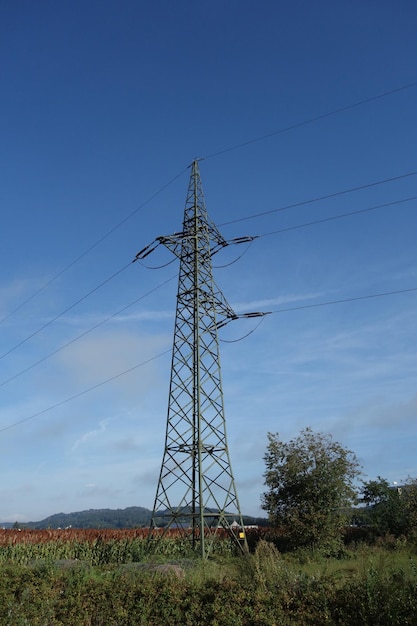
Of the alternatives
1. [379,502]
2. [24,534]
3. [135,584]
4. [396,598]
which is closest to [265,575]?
[135,584]

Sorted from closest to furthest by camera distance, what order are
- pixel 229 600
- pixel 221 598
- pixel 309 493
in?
pixel 229 600 < pixel 221 598 < pixel 309 493

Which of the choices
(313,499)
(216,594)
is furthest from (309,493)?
(216,594)

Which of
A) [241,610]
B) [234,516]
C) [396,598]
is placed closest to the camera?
[396,598]

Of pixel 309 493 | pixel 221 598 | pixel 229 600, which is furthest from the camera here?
pixel 309 493

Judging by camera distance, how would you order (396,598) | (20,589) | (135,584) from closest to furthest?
(396,598) < (135,584) < (20,589)

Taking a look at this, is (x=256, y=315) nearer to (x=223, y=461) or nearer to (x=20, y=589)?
(x=223, y=461)

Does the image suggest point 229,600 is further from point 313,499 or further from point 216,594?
point 313,499

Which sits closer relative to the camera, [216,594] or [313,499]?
[216,594]

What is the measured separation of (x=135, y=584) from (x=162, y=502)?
969 cm

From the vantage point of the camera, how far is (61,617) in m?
9.16

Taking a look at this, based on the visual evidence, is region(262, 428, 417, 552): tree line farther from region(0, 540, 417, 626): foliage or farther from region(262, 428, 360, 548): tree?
region(0, 540, 417, 626): foliage

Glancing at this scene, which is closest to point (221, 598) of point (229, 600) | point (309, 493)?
point (229, 600)

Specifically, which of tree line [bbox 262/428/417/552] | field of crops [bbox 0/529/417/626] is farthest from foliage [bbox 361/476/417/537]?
field of crops [bbox 0/529/417/626]

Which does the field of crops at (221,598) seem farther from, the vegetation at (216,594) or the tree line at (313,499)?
the tree line at (313,499)
